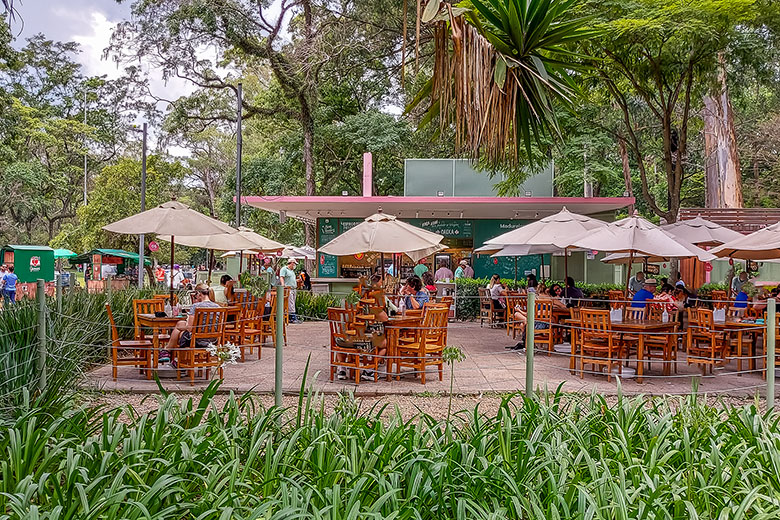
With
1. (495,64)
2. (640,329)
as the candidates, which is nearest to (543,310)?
(640,329)

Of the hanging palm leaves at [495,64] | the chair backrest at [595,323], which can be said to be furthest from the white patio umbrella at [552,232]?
the hanging palm leaves at [495,64]

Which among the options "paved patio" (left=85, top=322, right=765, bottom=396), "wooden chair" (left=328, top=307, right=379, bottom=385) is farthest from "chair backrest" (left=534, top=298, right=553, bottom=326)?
"wooden chair" (left=328, top=307, right=379, bottom=385)

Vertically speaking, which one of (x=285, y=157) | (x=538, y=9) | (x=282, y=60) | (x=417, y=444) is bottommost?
(x=417, y=444)

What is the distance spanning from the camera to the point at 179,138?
31.5m

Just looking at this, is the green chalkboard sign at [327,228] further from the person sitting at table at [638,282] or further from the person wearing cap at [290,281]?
the person sitting at table at [638,282]

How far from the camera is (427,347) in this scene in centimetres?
770

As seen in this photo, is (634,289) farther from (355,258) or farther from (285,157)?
(285,157)

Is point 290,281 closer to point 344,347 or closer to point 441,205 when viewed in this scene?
point 441,205

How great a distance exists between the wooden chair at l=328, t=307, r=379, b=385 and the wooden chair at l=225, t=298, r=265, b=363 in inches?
44.5

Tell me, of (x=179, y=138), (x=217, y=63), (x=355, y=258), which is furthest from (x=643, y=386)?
(x=179, y=138)

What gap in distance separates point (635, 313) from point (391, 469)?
689 cm

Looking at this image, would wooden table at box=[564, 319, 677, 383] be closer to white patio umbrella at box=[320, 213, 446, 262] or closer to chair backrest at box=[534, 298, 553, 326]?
chair backrest at box=[534, 298, 553, 326]

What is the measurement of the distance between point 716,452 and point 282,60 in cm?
2311

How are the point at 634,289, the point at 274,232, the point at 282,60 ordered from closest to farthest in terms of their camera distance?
the point at 634,289, the point at 282,60, the point at 274,232
